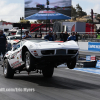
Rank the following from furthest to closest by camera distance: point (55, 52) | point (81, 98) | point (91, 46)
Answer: point (91, 46) → point (55, 52) → point (81, 98)

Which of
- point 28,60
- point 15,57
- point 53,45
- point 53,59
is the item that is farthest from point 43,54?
point 15,57

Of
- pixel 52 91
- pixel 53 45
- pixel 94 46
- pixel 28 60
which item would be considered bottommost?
pixel 52 91

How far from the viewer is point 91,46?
27.9 metres

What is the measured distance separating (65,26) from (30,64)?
37.9 m

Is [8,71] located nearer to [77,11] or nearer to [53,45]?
[53,45]

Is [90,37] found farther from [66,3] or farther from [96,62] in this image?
[66,3]

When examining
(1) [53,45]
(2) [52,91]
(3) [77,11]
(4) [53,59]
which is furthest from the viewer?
(3) [77,11]

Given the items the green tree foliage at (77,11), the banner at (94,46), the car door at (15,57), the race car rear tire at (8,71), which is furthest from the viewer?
the green tree foliage at (77,11)

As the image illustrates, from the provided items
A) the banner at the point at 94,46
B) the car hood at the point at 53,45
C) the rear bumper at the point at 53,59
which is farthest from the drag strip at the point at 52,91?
the banner at the point at 94,46

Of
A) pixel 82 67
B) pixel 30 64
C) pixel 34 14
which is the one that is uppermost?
pixel 34 14

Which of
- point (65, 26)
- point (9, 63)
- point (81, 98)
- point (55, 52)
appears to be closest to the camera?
point (81, 98)

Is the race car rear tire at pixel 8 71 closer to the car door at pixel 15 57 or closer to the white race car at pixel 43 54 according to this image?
the car door at pixel 15 57

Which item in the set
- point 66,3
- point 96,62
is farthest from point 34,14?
point 96,62

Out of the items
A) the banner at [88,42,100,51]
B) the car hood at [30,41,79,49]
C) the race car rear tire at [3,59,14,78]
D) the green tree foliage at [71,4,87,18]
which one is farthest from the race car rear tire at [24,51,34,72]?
the green tree foliage at [71,4,87,18]
